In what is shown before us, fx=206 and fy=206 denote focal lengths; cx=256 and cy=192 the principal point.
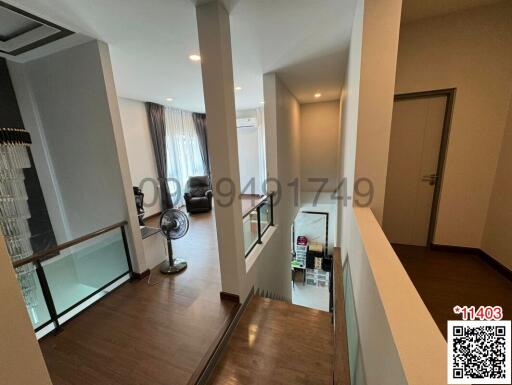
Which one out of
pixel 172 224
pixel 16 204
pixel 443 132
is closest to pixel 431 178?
pixel 443 132

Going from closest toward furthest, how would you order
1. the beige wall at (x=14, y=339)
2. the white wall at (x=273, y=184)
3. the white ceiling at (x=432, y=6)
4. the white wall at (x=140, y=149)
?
1. the beige wall at (x=14, y=339)
2. the white ceiling at (x=432, y=6)
3. the white wall at (x=273, y=184)
4. the white wall at (x=140, y=149)

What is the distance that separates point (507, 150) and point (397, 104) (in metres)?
1.14

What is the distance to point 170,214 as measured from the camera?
2828 millimetres

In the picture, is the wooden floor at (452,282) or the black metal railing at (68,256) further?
the black metal railing at (68,256)

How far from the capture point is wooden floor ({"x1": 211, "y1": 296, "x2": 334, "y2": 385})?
1.68 m

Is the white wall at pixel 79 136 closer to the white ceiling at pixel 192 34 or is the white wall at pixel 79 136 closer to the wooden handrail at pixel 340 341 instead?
the white ceiling at pixel 192 34

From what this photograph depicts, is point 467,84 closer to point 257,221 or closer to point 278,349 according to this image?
point 257,221

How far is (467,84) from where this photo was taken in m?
2.18

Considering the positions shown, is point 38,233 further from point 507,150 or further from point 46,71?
point 507,150

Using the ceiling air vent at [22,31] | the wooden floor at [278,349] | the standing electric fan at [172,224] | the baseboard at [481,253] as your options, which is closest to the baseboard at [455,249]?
the baseboard at [481,253]

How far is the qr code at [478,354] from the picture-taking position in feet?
2.21

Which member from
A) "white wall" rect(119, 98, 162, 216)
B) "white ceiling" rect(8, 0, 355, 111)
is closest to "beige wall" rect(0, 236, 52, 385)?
"white ceiling" rect(8, 0, 355, 111)

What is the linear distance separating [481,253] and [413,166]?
3.94 ft

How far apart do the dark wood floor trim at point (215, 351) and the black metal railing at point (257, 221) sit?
788 millimetres
